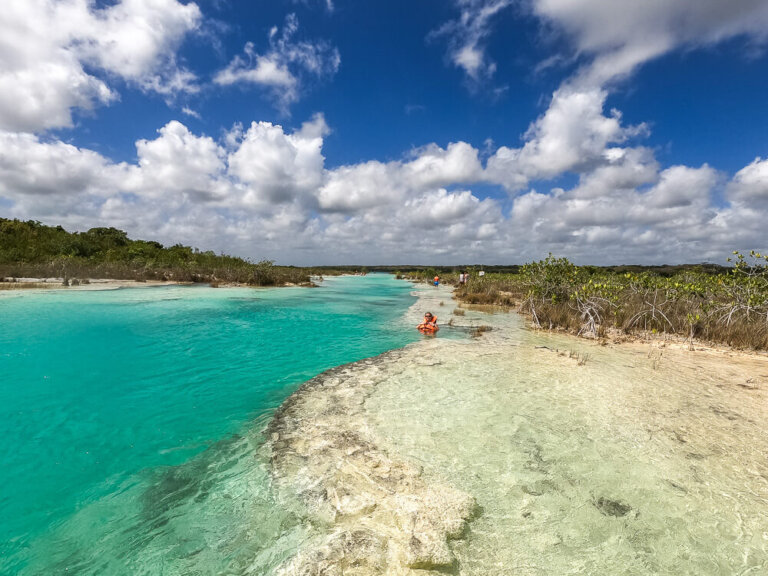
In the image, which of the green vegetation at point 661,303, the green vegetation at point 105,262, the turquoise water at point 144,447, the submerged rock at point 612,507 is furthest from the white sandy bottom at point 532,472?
the green vegetation at point 105,262

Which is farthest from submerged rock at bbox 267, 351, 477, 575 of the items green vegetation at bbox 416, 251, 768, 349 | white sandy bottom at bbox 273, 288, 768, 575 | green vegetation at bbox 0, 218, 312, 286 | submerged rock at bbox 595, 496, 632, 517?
green vegetation at bbox 0, 218, 312, 286

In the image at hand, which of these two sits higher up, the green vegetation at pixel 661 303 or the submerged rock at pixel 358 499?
the green vegetation at pixel 661 303

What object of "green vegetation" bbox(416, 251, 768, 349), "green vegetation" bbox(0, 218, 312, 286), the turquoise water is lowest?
the turquoise water

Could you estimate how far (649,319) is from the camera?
588 inches

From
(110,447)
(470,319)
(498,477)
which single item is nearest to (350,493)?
(498,477)

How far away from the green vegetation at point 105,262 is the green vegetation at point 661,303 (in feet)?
106

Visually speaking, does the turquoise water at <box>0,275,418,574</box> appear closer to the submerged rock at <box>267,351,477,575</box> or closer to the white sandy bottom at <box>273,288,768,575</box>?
the submerged rock at <box>267,351,477,575</box>

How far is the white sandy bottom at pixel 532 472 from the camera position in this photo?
325 centimetres

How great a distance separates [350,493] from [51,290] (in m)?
34.2

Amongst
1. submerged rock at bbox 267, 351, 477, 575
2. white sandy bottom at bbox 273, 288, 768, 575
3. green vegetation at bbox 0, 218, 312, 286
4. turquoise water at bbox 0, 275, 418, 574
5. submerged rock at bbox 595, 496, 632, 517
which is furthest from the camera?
green vegetation at bbox 0, 218, 312, 286

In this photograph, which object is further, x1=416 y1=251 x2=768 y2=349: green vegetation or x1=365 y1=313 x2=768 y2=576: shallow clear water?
x1=416 y1=251 x2=768 y2=349: green vegetation

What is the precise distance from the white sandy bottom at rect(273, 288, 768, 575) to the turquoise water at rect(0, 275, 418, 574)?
0.73 metres

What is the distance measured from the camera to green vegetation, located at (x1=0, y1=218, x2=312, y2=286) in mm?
38375

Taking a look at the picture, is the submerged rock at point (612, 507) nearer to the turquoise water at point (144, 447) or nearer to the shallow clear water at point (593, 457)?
the shallow clear water at point (593, 457)
